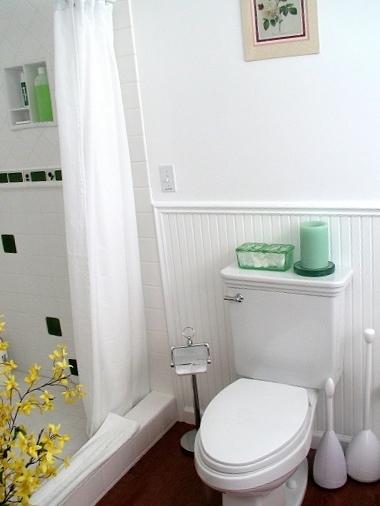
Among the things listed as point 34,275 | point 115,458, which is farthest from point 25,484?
point 34,275

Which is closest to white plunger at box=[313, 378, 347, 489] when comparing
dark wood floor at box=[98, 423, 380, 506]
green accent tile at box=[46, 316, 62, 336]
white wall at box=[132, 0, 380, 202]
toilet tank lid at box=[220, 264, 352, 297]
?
dark wood floor at box=[98, 423, 380, 506]

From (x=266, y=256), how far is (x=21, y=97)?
1.45 metres

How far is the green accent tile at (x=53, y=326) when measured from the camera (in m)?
2.66

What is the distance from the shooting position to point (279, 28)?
176cm

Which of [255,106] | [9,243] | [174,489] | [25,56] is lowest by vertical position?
[174,489]

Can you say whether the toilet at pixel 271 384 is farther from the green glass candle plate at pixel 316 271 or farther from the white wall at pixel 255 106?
the white wall at pixel 255 106

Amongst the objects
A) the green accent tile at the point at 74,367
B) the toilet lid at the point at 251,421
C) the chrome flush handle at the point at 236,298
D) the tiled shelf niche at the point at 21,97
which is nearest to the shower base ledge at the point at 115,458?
the green accent tile at the point at 74,367

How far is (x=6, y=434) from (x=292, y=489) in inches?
47.9

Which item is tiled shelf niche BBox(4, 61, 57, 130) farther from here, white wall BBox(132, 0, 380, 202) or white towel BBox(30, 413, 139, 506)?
white towel BBox(30, 413, 139, 506)

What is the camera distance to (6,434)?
1.02 m

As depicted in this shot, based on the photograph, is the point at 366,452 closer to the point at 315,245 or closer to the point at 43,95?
the point at 315,245

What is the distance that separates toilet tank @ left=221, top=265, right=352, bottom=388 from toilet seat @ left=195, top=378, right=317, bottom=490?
10cm

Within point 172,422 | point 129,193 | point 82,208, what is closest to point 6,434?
point 82,208

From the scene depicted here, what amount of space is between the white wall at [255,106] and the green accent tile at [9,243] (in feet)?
3.08
